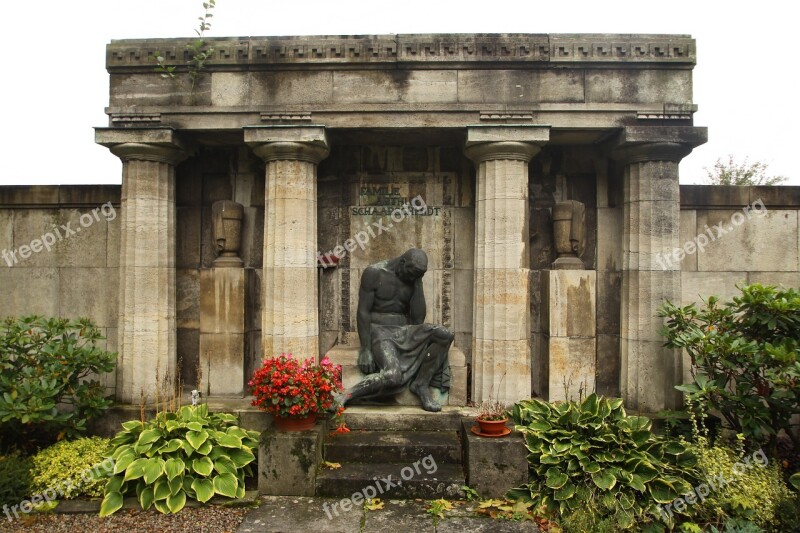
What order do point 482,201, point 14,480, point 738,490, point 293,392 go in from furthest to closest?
point 482,201, point 293,392, point 14,480, point 738,490

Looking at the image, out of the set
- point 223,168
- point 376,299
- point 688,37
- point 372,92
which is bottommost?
point 376,299

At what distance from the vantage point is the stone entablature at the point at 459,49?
817cm

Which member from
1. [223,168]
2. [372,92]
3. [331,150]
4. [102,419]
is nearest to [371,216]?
[331,150]

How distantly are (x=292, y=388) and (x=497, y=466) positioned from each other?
108 inches

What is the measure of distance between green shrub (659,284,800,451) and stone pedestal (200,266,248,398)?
6.84 m

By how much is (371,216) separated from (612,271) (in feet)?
14.3

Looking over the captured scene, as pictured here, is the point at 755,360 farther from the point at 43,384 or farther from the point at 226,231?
the point at 43,384

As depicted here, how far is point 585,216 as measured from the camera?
29.9 ft

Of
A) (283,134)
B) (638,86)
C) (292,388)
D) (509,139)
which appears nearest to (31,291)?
(283,134)

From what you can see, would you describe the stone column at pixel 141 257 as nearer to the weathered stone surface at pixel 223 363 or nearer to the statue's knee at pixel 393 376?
the weathered stone surface at pixel 223 363

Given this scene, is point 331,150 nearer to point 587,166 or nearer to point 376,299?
point 376,299

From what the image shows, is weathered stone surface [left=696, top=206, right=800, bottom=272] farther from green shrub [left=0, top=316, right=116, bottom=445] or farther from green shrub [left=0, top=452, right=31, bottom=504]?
green shrub [left=0, top=452, right=31, bottom=504]

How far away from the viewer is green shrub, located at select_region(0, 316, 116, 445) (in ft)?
22.3

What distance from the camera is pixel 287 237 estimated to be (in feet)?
26.8
